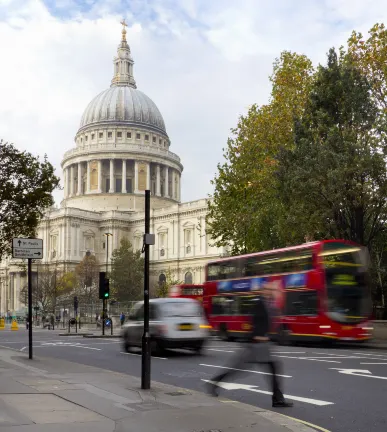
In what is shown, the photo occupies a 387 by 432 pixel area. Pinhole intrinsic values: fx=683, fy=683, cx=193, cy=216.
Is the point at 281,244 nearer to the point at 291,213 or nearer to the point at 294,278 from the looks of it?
the point at 291,213

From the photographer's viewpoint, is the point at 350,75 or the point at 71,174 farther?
the point at 71,174

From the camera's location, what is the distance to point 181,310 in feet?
72.2

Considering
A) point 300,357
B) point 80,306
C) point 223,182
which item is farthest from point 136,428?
point 80,306

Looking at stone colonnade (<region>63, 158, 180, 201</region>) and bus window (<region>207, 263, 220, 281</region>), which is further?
stone colonnade (<region>63, 158, 180, 201</region>)

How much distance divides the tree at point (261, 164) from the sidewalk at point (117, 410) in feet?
79.1

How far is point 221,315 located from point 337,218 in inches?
287

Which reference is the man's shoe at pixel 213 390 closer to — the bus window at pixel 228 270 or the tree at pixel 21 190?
the tree at pixel 21 190

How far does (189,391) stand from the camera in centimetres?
1215

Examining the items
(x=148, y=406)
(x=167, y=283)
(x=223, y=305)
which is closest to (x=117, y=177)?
(x=167, y=283)

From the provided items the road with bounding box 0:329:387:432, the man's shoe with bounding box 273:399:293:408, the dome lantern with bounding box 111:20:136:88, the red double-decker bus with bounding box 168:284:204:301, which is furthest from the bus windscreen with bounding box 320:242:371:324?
the dome lantern with bounding box 111:20:136:88

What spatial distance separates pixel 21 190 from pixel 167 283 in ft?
246

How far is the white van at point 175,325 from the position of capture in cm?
2127

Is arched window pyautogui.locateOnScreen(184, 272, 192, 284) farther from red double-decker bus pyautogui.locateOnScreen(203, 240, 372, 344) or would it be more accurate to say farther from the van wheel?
the van wheel

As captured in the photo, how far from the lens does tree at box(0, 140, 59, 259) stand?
2450cm
